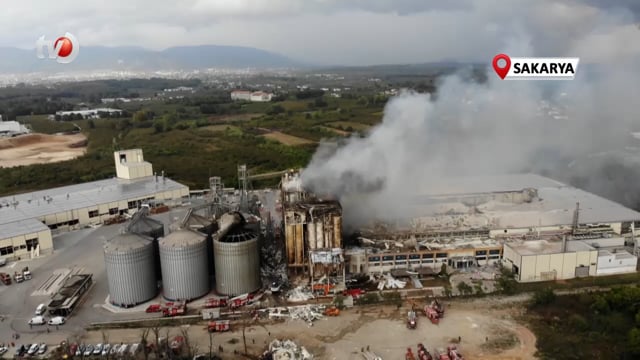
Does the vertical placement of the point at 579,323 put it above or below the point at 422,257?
below

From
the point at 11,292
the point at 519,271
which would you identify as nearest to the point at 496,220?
the point at 519,271

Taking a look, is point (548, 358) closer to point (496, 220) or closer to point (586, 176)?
point (496, 220)

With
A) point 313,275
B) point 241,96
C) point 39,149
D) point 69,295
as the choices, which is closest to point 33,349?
point 69,295

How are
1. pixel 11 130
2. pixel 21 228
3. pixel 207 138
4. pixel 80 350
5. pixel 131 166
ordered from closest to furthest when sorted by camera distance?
pixel 80 350, pixel 21 228, pixel 131 166, pixel 207 138, pixel 11 130

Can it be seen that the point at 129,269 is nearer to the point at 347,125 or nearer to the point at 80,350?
the point at 80,350

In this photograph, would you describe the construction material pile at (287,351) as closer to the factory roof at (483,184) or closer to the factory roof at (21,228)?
the factory roof at (483,184)

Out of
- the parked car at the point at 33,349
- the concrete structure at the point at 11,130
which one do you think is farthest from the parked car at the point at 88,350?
the concrete structure at the point at 11,130

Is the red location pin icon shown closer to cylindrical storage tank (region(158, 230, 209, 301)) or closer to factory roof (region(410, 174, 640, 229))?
factory roof (region(410, 174, 640, 229))
